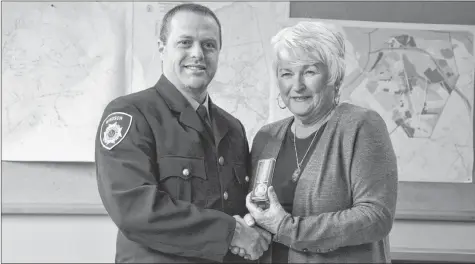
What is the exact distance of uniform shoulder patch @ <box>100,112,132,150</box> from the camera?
0.81m

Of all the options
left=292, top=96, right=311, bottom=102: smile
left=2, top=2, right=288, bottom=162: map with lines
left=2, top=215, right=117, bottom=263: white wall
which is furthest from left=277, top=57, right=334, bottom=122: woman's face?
left=2, top=215, right=117, bottom=263: white wall

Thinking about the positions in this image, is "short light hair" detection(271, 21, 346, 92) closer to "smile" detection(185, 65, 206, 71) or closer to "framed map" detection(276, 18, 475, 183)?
"smile" detection(185, 65, 206, 71)

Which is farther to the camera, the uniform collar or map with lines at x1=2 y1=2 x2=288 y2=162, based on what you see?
map with lines at x1=2 y1=2 x2=288 y2=162

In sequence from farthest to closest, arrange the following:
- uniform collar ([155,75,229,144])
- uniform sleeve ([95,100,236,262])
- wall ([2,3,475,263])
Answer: wall ([2,3,475,263])
uniform collar ([155,75,229,144])
uniform sleeve ([95,100,236,262])

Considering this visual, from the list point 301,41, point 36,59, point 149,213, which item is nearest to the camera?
point 149,213

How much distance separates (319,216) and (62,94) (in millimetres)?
812

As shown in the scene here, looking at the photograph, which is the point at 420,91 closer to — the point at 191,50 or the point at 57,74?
the point at 191,50

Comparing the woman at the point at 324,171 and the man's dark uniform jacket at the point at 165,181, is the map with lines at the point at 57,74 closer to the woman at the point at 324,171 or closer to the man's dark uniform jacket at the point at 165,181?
the man's dark uniform jacket at the point at 165,181

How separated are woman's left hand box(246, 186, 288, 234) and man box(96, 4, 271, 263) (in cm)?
2

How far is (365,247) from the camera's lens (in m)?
0.84

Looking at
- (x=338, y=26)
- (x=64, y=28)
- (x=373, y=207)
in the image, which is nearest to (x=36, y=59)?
(x=64, y=28)

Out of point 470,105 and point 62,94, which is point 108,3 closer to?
point 62,94

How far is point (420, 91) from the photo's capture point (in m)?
1.31

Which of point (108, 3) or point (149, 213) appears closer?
point (149, 213)
